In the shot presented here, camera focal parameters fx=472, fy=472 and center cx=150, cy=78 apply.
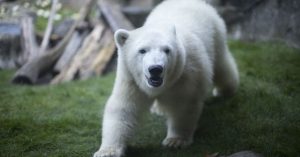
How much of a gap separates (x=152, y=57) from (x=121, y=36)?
0.68 m

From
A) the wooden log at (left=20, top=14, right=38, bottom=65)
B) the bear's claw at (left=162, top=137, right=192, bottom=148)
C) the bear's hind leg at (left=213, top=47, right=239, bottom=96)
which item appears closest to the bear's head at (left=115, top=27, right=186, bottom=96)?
the bear's claw at (left=162, top=137, right=192, bottom=148)

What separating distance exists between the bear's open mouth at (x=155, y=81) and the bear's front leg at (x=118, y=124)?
60 centimetres

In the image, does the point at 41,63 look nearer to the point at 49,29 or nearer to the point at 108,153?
the point at 49,29

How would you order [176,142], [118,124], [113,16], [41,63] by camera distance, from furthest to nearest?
[113,16], [41,63], [176,142], [118,124]

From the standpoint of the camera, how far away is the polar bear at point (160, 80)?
16.8ft

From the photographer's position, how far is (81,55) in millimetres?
10516

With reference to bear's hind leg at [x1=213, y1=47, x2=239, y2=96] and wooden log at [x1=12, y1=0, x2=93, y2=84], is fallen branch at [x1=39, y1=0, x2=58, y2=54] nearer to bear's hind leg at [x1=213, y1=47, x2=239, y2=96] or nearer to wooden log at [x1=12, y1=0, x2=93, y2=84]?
wooden log at [x1=12, y1=0, x2=93, y2=84]

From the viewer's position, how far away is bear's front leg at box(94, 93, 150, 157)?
17.5ft

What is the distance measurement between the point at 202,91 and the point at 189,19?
3.90ft

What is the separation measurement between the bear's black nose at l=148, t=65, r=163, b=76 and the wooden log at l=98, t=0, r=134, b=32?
5.36 metres

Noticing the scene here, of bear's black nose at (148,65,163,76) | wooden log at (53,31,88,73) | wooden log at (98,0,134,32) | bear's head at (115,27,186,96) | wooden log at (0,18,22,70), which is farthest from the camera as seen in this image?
wooden log at (0,18,22,70)

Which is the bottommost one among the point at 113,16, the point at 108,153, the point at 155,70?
the point at 108,153

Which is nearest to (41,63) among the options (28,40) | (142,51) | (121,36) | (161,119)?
→ (28,40)

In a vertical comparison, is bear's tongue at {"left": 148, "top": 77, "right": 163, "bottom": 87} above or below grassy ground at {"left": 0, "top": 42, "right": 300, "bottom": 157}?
above
